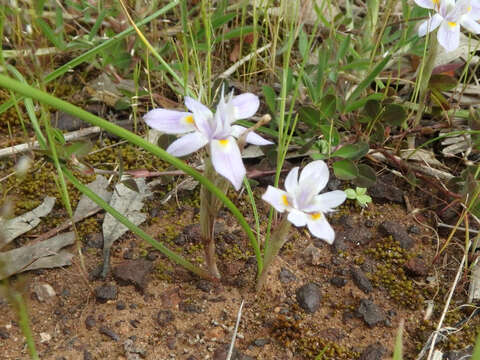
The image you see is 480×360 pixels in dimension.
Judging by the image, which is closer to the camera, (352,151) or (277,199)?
(277,199)

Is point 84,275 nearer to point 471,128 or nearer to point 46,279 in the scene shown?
point 46,279

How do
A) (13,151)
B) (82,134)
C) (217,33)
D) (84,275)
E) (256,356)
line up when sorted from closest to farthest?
(256,356)
(84,275)
(13,151)
(82,134)
(217,33)

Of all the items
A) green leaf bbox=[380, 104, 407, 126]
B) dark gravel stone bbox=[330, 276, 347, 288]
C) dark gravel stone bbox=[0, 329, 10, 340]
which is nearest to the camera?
dark gravel stone bbox=[0, 329, 10, 340]

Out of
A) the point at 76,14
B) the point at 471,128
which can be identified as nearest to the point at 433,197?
the point at 471,128

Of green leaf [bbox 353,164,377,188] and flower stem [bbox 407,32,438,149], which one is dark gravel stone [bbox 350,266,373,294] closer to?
green leaf [bbox 353,164,377,188]

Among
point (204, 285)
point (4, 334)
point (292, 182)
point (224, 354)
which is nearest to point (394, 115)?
point (292, 182)

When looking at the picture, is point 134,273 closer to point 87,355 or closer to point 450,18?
point 87,355

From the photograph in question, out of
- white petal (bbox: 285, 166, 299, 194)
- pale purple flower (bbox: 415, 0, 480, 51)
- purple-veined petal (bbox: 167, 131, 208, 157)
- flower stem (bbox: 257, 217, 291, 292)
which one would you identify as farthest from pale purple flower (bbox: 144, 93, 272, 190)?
pale purple flower (bbox: 415, 0, 480, 51)
